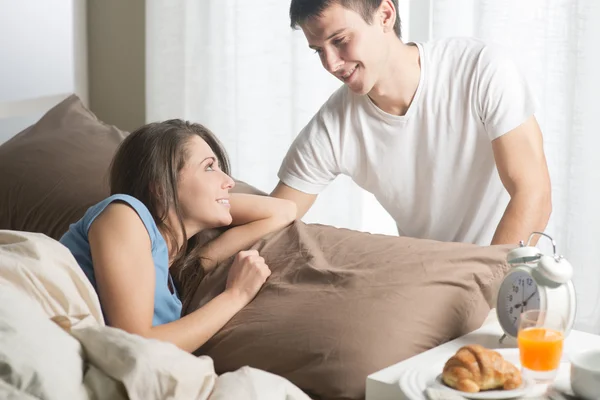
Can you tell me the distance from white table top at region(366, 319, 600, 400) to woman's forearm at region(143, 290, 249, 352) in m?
0.37

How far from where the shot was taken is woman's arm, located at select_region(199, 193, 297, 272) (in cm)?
186

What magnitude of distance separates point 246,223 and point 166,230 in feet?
0.56

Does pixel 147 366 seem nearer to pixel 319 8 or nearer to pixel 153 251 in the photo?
pixel 153 251

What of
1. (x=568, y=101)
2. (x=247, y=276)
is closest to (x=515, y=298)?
(x=247, y=276)

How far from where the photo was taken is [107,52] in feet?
11.4

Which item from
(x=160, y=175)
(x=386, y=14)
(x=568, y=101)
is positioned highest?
(x=386, y=14)

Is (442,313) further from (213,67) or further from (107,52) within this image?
(107,52)

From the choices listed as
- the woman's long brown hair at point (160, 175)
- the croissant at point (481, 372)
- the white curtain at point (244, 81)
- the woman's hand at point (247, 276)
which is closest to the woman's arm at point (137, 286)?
the woman's hand at point (247, 276)

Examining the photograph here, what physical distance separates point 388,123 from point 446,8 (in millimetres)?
562

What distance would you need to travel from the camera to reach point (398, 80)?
212cm

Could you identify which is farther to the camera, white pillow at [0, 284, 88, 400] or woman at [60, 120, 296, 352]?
woman at [60, 120, 296, 352]

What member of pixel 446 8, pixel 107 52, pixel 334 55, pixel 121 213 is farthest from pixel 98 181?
pixel 107 52

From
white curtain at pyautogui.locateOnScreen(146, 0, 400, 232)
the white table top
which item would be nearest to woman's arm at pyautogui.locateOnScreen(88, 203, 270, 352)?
the white table top

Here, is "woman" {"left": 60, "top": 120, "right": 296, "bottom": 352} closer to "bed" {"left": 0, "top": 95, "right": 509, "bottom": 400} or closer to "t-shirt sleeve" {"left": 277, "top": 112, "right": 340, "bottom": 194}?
"bed" {"left": 0, "top": 95, "right": 509, "bottom": 400}
